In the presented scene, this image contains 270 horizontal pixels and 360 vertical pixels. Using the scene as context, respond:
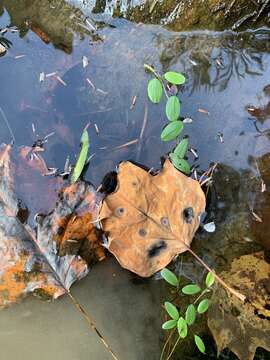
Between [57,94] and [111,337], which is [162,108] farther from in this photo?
[111,337]

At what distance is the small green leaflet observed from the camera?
2.60 meters

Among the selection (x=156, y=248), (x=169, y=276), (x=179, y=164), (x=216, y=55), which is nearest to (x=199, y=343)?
(x=169, y=276)

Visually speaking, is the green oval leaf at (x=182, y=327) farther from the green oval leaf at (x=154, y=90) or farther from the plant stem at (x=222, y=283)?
the green oval leaf at (x=154, y=90)

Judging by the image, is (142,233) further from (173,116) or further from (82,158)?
(173,116)

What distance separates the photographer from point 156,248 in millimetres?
2531

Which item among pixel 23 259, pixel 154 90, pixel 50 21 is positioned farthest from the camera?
pixel 50 21

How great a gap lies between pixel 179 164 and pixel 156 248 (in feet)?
1.40

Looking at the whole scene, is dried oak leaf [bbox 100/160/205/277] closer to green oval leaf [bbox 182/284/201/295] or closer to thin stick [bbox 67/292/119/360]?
green oval leaf [bbox 182/284/201/295]

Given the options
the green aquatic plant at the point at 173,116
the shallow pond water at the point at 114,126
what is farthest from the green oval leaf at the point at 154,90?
the shallow pond water at the point at 114,126

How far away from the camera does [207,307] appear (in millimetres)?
2564

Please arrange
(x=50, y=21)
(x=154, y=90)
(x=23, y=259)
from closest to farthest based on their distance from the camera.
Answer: (x=23, y=259)
(x=154, y=90)
(x=50, y=21)

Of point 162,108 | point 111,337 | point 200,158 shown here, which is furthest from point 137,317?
point 162,108

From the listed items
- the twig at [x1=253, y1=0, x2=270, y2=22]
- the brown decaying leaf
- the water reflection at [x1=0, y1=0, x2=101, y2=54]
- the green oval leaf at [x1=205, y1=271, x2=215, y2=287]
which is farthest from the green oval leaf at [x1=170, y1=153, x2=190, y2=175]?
the twig at [x1=253, y1=0, x2=270, y2=22]

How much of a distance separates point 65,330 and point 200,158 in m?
1.08
